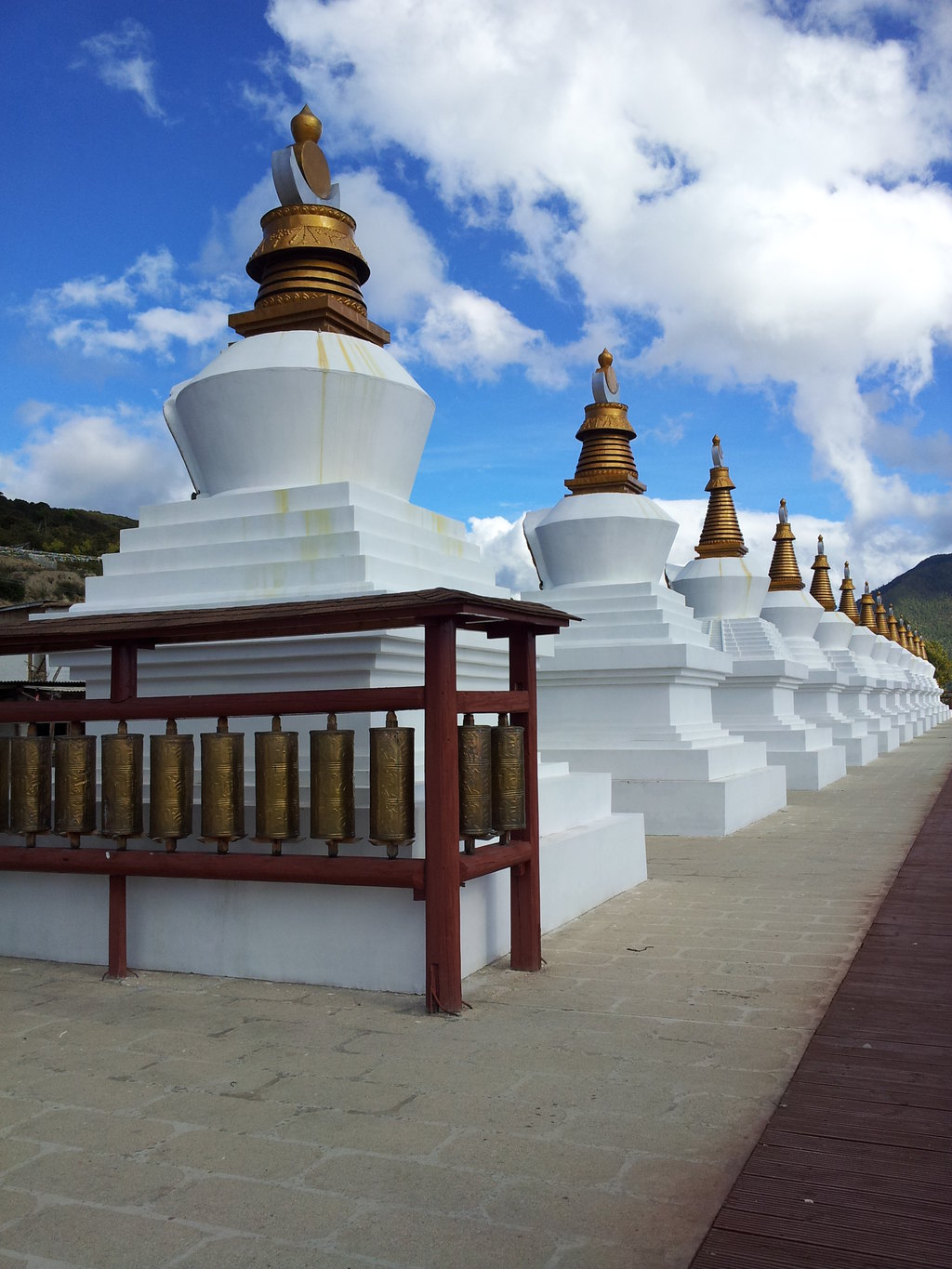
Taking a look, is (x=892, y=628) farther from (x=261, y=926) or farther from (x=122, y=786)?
(x=122, y=786)

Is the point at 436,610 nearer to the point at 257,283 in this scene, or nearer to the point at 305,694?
the point at 305,694

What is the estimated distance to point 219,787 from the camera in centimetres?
457

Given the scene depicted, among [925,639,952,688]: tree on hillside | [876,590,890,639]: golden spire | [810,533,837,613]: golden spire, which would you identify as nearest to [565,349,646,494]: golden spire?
[810,533,837,613]: golden spire

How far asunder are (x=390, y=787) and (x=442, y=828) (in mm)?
293

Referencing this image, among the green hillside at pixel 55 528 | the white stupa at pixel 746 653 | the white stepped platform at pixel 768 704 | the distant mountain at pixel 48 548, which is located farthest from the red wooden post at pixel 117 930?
the green hillside at pixel 55 528

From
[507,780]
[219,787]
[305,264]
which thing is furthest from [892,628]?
[219,787]

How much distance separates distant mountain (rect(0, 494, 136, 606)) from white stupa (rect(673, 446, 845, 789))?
963 inches

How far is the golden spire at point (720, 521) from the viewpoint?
1680cm

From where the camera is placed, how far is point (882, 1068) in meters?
3.53

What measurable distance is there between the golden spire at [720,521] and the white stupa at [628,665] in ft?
16.9

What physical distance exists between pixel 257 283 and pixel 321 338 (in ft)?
2.97

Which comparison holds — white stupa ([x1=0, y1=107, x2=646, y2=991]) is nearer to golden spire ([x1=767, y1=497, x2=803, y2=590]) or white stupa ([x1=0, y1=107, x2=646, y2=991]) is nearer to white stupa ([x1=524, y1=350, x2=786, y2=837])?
white stupa ([x1=524, y1=350, x2=786, y2=837])

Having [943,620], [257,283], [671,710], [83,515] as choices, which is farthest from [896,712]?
[943,620]

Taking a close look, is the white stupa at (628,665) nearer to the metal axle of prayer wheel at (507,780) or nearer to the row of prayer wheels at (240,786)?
the metal axle of prayer wheel at (507,780)
